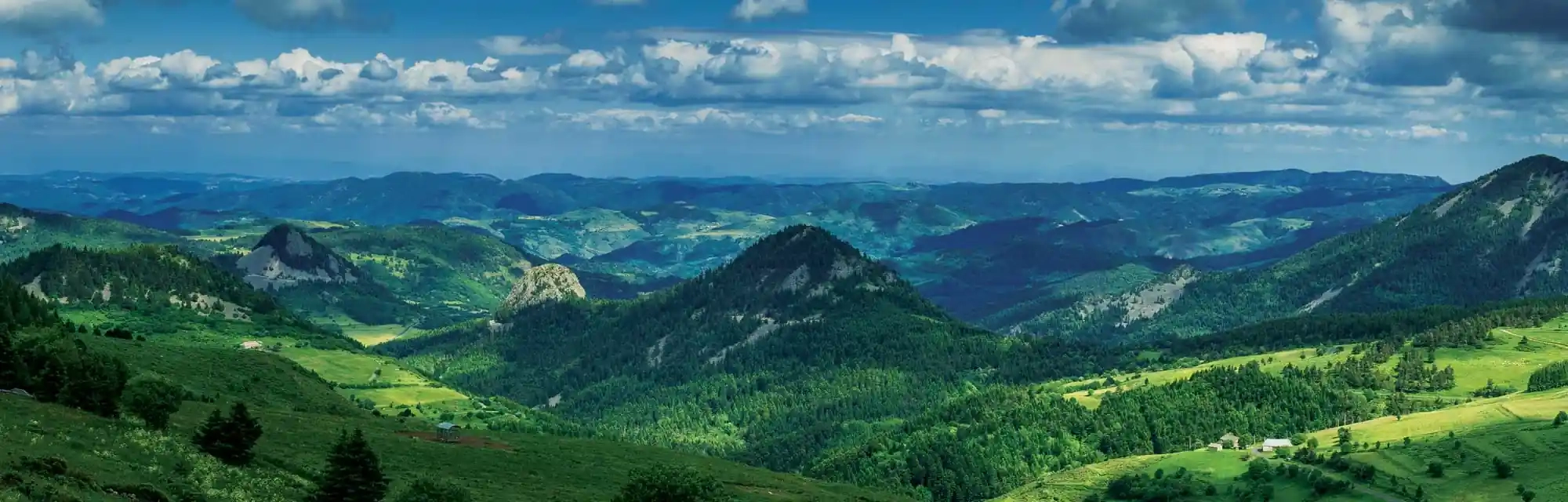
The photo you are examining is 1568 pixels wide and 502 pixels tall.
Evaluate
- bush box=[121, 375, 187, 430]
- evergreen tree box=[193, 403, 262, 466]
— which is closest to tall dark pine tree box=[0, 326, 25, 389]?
bush box=[121, 375, 187, 430]

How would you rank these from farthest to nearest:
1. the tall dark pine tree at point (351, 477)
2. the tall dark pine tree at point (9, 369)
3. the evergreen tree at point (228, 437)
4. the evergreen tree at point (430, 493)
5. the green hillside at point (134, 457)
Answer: the tall dark pine tree at point (9, 369)
the evergreen tree at point (228, 437)
the tall dark pine tree at point (351, 477)
the evergreen tree at point (430, 493)
the green hillside at point (134, 457)

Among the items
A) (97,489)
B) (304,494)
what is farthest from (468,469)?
(97,489)

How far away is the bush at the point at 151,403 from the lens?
141 metres

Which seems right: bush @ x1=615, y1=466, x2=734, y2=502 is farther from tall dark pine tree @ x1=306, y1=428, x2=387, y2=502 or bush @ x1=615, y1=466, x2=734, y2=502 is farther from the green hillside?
the green hillside

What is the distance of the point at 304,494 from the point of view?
130375 mm

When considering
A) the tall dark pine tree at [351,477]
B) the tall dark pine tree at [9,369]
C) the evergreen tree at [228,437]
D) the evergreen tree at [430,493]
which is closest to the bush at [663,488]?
the evergreen tree at [430,493]

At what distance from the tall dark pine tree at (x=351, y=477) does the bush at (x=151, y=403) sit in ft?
84.3

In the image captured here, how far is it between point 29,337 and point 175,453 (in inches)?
1467

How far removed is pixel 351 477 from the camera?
125 m

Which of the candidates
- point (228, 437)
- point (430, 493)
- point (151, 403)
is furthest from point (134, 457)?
point (430, 493)

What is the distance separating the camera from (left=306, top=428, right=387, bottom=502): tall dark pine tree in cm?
12438

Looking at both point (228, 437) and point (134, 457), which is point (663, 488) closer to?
point (228, 437)

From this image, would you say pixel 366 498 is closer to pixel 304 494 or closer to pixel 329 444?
pixel 304 494

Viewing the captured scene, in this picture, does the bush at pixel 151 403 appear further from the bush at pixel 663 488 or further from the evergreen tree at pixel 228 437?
the bush at pixel 663 488
